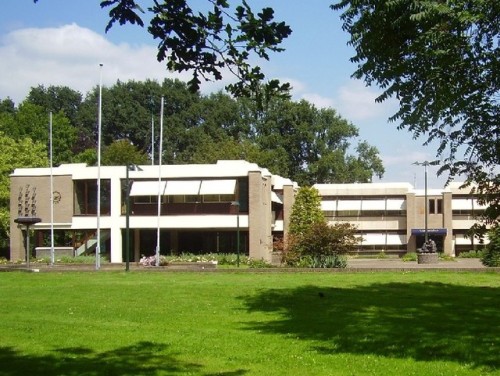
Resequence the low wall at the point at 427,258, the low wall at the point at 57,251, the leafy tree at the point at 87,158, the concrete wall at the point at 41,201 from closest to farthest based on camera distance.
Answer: the low wall at the point at 427,258 < the low wall at the point at 57,251 < the concrete wall at the point at 41,201 < the leafy tree at the point at 87,158

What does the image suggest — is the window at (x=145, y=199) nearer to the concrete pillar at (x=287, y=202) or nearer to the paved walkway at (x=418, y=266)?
the concrete pillar at (x=287, y=202)

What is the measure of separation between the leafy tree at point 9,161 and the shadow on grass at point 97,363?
4731 cm

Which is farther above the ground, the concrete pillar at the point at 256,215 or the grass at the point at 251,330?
the concrete pillar at the point at 256,215

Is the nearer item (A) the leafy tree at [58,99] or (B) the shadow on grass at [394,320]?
→ (B) the shadow on grass at [394,320]

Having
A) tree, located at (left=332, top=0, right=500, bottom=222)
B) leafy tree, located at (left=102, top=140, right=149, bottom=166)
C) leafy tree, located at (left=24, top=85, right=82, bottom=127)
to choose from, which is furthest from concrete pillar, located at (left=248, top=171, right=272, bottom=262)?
leafy tree, located at (left=24, top=85, right=82, bottom=127)

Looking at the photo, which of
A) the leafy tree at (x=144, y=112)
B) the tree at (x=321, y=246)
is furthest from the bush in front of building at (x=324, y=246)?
the leafy tree at (x=144, y=112)

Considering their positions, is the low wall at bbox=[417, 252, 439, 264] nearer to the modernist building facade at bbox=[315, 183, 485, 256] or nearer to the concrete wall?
the modernist building facade at bbox=[315, 183, 485, 256]

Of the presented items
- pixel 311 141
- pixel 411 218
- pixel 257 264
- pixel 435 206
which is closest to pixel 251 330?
pixel 257 264

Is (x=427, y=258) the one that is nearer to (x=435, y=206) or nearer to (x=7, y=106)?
(x=435, y=206)

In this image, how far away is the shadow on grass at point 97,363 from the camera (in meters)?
10.1

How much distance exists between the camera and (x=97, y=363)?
35.0 ft

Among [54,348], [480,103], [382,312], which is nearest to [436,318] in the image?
[382,312]

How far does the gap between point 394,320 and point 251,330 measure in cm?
323

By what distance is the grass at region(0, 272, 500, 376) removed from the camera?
10523 millimetres
